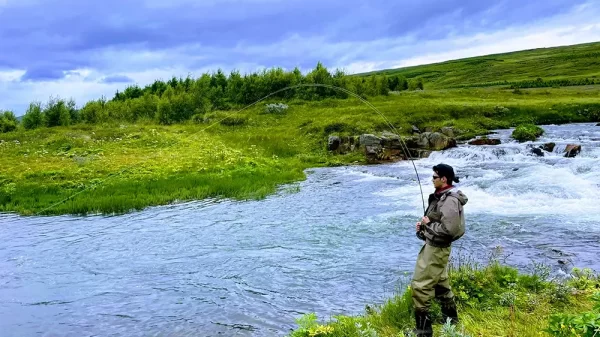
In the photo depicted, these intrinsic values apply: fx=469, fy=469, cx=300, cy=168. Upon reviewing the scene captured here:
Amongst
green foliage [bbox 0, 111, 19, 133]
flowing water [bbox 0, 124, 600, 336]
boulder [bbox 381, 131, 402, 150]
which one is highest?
green foliage [bbox 0, 111, 19, 133]

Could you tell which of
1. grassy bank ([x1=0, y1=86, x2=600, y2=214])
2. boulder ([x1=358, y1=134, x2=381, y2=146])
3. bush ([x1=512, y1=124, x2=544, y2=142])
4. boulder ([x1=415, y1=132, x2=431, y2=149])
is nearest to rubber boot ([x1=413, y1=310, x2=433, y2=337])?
grassy bank ([x1=0, y1=86, x2=600, y2=214])

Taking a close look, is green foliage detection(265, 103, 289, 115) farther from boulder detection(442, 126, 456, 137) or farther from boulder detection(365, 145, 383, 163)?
boulder detection(365, 145, 383, 163)

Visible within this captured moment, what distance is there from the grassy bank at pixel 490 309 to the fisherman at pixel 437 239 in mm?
237

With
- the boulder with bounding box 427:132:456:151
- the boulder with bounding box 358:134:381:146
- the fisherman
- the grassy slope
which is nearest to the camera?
the fisherman

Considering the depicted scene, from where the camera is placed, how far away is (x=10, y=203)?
2042 centimetres

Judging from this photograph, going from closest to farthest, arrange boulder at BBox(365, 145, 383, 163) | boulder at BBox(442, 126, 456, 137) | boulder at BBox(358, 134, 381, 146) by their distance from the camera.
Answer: boulder at BBox(365, 145, 383, 163), boulder at BBox(358, 134, 381, 146), boulder at BBox(442, 126, 456, 137)

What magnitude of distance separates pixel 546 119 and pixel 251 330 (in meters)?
41.1

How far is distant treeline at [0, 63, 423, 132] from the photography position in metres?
59.2

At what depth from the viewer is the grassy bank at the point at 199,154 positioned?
69.2 ft

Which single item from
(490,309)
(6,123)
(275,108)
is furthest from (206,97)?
(490,309)

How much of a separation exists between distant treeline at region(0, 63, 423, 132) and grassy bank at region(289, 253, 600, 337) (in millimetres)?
53648

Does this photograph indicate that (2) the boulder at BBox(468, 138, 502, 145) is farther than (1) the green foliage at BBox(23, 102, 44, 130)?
No

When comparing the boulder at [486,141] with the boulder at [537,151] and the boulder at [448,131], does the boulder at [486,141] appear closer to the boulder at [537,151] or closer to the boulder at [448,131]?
the boulder at [448,131]

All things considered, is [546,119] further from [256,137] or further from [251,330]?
[251,330]
